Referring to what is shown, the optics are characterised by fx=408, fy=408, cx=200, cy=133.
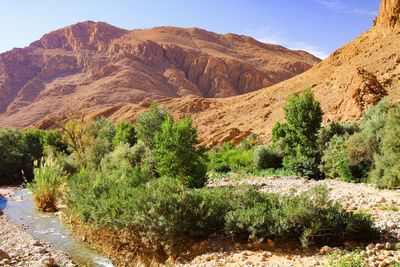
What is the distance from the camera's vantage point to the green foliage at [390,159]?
51.3 ft

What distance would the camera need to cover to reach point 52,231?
16297 millimetres

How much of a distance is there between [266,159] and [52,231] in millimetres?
17896

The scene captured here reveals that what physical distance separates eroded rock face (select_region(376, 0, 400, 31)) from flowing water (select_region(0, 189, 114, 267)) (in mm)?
42997

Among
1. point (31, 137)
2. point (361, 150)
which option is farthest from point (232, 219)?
point (31, 137)

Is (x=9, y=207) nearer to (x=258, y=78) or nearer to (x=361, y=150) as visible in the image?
(x=361, y=150)

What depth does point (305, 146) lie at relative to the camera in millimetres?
26188

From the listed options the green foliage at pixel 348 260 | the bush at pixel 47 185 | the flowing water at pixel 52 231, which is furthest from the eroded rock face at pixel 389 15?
the green foliage at pixel 348 260

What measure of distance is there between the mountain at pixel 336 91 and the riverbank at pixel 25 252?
88.3ft

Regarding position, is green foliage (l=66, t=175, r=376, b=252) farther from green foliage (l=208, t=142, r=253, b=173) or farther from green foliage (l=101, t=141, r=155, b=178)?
green foliage (l=208, t=142, r=253, b=173)

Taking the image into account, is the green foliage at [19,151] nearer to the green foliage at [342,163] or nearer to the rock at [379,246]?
the green foliage at [342,163]

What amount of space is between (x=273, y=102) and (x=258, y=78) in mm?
47818

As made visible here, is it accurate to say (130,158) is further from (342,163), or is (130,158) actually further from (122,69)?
(122,69)

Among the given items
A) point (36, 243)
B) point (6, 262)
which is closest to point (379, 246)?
point (6, 262)

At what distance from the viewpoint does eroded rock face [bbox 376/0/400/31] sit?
46875mm
